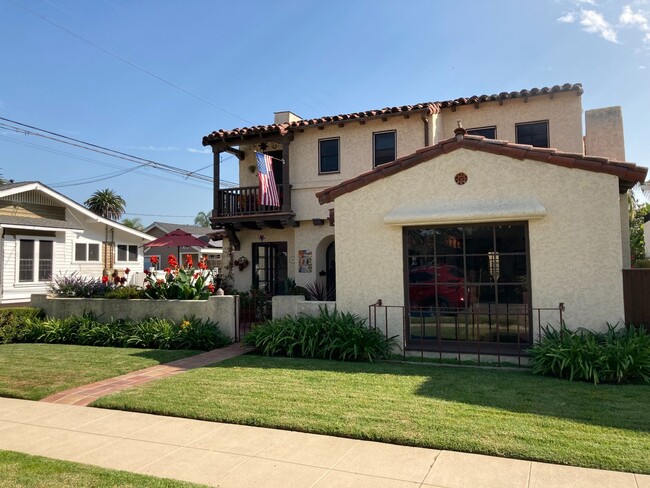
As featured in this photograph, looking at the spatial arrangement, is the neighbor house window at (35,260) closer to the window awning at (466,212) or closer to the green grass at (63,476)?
the window awning at (466,212)

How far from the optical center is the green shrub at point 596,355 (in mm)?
6918

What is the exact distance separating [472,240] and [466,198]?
0.81 metres

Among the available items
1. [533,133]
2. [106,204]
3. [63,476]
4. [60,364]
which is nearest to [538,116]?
[533,133]

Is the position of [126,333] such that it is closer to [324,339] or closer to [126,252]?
[324,339]

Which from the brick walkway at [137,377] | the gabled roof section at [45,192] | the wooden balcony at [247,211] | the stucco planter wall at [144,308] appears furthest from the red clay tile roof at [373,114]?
the gabled roof section at [45,192]

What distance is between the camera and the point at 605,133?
43.9 feet

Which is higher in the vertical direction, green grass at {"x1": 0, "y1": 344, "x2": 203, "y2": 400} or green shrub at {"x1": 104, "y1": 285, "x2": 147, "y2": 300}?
green shrub at {"x1": 104, "y1": 285, "x2": 147, "y2": 300}

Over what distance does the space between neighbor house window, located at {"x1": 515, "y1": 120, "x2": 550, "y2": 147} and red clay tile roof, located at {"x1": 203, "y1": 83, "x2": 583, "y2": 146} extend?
0.88 m

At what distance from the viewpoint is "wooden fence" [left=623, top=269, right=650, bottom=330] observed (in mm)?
7996

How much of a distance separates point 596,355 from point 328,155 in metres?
10.4

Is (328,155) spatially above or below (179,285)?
above

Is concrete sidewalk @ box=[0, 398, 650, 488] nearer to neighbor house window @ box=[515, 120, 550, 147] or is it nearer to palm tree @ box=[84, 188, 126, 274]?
neighbor house window @ box=[515, 120, 550, 147]

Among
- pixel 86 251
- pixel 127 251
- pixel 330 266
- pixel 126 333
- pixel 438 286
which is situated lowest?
pixel 126 333

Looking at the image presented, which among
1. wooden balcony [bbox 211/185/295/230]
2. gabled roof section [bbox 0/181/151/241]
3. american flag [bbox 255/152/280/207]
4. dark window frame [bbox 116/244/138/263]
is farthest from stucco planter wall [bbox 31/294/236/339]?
dark window frame [bbox 116/244/138/263]
